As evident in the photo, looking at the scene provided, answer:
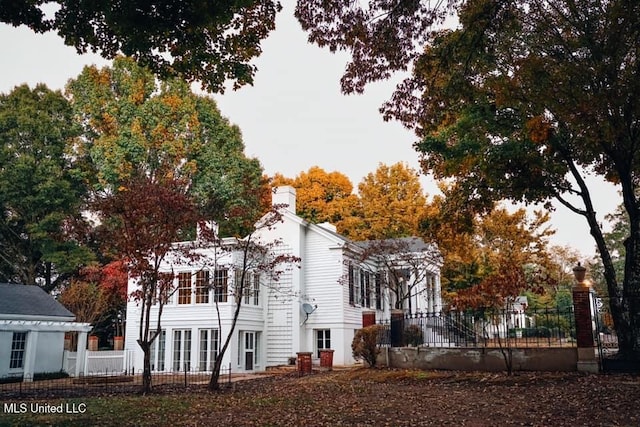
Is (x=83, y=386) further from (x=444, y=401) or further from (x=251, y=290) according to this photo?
(x=444, y=401)

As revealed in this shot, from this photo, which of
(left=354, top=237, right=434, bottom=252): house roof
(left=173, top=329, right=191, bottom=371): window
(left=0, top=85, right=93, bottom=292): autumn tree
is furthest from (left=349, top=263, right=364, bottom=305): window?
(left=0, top=85, right=93, bottom=292): autumn tree

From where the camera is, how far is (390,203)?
40.2 m

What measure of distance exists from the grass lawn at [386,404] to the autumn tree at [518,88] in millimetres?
3677

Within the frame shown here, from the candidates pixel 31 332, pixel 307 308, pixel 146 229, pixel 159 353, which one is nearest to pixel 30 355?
pixel 31 332

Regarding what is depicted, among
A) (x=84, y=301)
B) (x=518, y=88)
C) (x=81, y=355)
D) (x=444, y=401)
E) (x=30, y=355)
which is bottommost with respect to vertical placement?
(x=444, y=401)

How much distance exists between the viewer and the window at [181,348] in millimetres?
23219

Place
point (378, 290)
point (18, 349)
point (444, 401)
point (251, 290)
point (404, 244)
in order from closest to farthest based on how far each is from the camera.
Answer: point (444, 401)
point (18, 349)
point (251, 290)
point (404, 244)
point (378, 290)

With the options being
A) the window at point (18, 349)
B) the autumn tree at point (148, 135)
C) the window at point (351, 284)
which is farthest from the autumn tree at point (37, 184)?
the window at point (351, 284)

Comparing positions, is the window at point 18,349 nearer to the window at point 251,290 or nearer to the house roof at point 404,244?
the window at point 251,290

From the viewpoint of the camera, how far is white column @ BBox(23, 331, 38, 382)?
19875 millimetres

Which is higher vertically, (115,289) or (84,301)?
(115,289)

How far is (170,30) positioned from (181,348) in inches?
727

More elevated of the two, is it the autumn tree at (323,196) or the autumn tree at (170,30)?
the autumn tree at (323,196)

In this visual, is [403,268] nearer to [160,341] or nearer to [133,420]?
[160,341]
